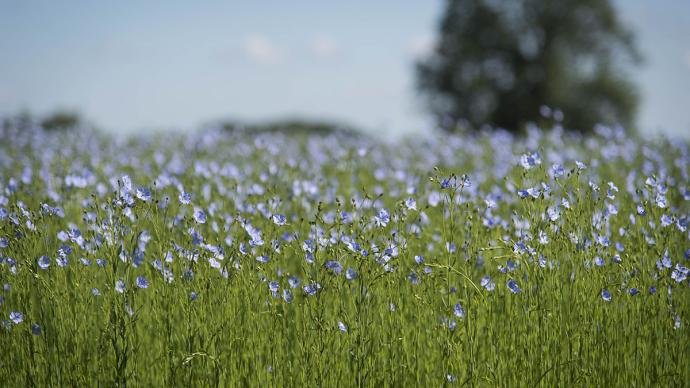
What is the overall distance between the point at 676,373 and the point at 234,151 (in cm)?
720

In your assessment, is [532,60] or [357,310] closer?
[357,310]

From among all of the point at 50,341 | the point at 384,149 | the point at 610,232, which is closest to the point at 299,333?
the point at 50,341

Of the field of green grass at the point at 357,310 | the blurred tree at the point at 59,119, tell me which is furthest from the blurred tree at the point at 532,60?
the field of green grass at the point at 357,310

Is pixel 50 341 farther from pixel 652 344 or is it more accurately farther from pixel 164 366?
pixel 652 344

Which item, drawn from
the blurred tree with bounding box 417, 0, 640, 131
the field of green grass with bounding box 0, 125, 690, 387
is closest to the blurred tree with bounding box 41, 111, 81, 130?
the blurred tree with bounding box 417, 0, 640, 131

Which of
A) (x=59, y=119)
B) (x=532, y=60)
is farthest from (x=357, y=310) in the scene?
(x=532, y=60)

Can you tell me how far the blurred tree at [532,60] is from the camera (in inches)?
973

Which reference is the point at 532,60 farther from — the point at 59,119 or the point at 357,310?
the point at 357,310

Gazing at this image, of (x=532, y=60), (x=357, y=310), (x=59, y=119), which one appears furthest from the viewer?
(x=532, y=60)

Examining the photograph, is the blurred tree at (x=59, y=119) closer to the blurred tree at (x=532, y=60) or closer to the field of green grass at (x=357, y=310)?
the blurred tree at (x=532, y=60)

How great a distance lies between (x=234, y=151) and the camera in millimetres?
9625

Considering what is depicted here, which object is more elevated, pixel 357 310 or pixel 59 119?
pixel 59 119

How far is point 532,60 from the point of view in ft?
81.7

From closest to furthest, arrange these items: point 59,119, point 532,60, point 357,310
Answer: point 357,310, point 59,119, point 532,60
